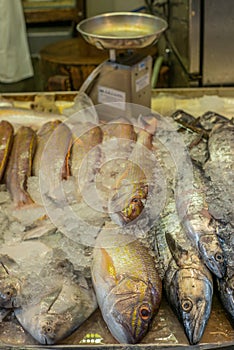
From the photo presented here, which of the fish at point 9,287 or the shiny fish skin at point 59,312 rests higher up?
the fish at point 9,287

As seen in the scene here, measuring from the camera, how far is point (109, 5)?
19.0 feet

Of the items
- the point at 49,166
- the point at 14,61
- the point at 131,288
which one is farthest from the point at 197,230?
the point at 14,61

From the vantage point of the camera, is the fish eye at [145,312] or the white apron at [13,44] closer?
the fish eye at [145,312]

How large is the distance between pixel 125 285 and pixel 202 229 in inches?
13.1

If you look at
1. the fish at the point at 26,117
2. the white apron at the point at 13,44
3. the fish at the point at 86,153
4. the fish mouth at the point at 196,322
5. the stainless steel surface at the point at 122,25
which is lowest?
the white apron at the point at 13,44

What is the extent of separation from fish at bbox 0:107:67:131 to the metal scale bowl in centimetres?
27

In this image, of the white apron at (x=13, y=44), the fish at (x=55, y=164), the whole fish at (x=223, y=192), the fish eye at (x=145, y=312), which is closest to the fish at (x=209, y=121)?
the whole fish at (x=223, y=192)

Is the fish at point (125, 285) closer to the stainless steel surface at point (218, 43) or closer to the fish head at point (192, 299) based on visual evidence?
the fish head at point (192, 299)

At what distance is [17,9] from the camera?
16.3ft

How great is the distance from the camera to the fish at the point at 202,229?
1.67 metres

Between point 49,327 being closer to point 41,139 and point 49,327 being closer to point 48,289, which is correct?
point 48,289

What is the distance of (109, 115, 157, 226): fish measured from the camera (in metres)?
1.79

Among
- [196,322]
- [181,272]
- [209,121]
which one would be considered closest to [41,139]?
[209,121]

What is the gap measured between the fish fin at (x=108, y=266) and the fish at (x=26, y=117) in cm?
98
